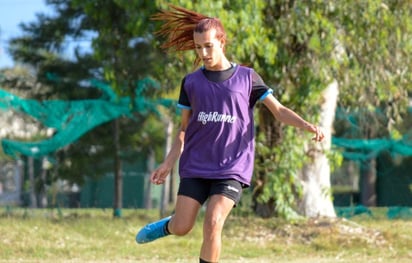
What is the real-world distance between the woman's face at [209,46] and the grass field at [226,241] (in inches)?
189

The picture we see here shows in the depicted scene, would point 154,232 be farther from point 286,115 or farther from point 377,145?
point 377,145

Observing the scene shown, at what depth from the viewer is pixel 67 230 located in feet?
42.0

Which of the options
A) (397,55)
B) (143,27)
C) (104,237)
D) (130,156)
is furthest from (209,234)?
(130,156)

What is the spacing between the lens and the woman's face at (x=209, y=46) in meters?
6.50

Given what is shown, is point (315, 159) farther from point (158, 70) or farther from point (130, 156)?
point (130, 156)

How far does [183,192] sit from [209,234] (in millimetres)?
438

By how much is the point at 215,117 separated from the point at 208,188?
0.53m

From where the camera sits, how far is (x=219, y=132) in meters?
6.53

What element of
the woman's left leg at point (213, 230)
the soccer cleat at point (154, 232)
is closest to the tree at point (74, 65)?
the soccer cleat at point (154, 232)

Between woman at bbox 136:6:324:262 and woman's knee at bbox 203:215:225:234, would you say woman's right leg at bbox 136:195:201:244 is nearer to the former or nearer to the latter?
woman at bbox 136:6:324:262

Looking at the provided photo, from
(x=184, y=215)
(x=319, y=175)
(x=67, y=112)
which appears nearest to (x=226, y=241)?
(x=319, y=175)

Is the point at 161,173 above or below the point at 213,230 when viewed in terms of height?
above

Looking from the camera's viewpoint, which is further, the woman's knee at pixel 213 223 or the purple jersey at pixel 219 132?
the purple jersey at pixel 219 132

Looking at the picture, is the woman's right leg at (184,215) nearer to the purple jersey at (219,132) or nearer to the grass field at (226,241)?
the purple jersey at (219,132)
